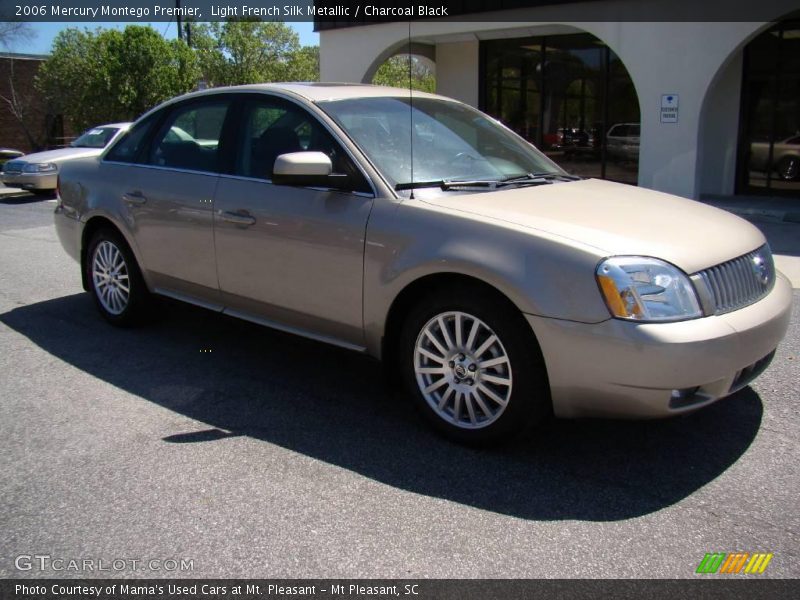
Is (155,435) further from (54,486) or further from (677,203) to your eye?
(677,203)

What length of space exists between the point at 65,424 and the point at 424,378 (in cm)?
192

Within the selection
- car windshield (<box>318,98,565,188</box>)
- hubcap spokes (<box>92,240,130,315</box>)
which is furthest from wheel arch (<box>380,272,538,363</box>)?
hubcap spokes (<box>92,240,130,315</box>)

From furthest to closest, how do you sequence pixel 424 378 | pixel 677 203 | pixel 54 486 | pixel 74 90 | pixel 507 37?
pixel 74 90 < pixel 507 37 < pixel 677 203 < pixel 424 378 < pixel 54 486

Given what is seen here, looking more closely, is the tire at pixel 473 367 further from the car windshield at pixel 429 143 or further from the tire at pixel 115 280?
the tire at pixel 115 280

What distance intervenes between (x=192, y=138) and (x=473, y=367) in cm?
270

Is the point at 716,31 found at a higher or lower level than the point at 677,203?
higher

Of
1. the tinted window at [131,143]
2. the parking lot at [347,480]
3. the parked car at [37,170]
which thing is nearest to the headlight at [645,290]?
the parking lot at [347,480]

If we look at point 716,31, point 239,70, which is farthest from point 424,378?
point 239,70

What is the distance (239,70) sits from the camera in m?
38.9

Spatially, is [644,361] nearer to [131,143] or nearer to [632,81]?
[131,143]

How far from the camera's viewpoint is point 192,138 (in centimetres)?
505

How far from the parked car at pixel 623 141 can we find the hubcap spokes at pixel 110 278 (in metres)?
13.1

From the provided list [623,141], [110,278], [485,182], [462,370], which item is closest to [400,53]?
[623,141]

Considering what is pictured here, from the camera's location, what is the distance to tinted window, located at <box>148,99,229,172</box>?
4.84 meters
